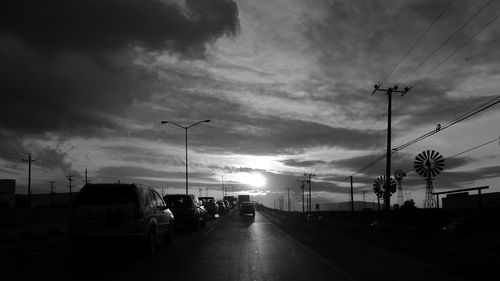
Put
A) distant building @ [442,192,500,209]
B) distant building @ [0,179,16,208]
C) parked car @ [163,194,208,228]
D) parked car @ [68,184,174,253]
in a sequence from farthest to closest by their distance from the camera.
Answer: distant building @ [0,179,16,208] < distant building @ [442,192,500,209] < parked car @ [163,194,208,228] < parked car @ [68,184,174,253]

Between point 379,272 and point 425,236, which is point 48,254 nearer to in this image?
point 379,272

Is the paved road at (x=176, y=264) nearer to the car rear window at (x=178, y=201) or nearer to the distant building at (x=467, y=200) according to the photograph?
the car rear window at (x=178, y=201)

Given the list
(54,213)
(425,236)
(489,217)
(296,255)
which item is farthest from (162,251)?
(54,213)

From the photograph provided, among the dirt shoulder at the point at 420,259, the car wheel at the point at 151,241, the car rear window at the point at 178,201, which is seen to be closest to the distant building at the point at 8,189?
the car rear window at the point at 178,201

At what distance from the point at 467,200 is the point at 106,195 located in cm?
7897

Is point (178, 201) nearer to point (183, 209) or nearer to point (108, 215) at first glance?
point (183, 209)

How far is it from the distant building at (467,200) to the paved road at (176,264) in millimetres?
63405

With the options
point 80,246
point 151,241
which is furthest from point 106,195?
point 151,241

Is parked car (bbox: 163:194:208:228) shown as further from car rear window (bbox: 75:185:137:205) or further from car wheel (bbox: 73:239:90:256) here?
car wheel (bbox: 73:239:90:256)

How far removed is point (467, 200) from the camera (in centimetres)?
8356

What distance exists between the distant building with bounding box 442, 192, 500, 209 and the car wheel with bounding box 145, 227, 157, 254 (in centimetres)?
6482

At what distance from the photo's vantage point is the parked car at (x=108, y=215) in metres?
14.2

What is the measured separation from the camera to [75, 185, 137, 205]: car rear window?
47.6 feet

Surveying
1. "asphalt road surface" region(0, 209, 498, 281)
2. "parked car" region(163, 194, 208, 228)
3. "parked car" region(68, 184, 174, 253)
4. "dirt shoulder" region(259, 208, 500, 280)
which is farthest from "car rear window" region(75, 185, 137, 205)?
"parked car" region(163, 194, 208, 228)
